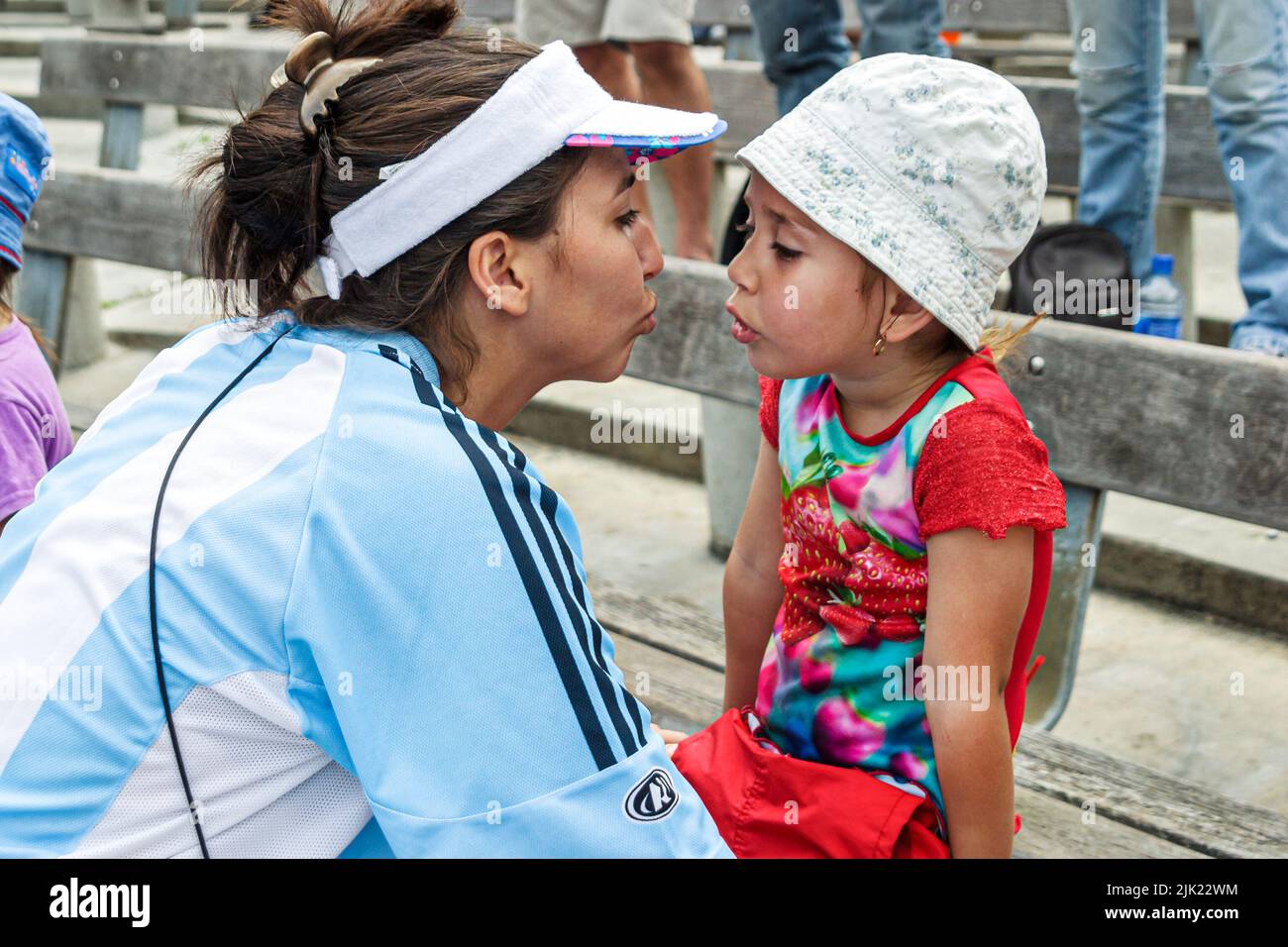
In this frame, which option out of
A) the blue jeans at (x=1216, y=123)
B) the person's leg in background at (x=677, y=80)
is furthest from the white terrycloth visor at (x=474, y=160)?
the person's leg in background at (x=677, y=80)

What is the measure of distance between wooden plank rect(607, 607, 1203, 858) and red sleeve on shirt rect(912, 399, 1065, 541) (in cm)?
53

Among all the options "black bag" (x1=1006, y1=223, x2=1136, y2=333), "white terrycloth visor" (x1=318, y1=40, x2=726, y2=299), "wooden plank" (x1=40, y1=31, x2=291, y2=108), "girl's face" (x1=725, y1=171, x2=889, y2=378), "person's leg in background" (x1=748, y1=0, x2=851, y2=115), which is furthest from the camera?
"wooden plank" (x1=40, y1=31, x2=291, y2=108)

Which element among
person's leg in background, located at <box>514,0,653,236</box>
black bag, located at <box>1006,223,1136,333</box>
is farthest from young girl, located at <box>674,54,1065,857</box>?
person's leg in background, located at <box>514,0,653,236</box>

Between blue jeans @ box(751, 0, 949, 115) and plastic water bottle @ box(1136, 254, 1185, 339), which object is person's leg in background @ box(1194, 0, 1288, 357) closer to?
plastic water bottle @ box(1136, 254, 1185, 339)

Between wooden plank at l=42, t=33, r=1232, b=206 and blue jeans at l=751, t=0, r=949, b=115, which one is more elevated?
blue jeans at l=751, t=0, r=949, b=115

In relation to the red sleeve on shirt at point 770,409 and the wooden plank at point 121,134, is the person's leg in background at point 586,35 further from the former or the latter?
the red sleeve on shirt at point 770,409

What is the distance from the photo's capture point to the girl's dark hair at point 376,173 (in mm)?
1489

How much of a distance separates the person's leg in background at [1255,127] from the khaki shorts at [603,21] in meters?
1.40

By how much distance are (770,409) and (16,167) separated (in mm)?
1515

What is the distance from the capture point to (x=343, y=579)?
48.3 inches

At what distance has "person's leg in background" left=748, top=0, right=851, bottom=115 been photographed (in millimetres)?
3480

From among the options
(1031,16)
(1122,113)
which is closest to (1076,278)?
(1122,113)
